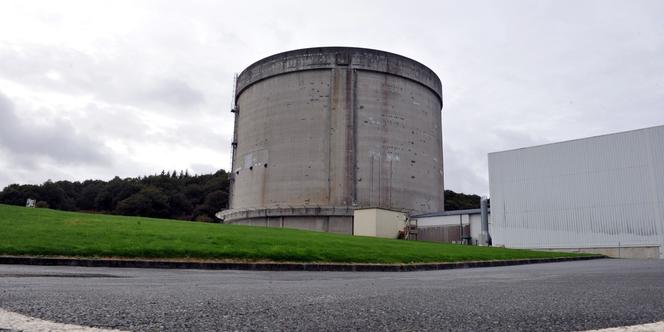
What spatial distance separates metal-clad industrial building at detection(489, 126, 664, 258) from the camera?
98.6ft

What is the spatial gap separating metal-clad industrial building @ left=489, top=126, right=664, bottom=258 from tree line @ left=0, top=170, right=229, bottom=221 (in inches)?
1662

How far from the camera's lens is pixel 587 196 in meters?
31.9

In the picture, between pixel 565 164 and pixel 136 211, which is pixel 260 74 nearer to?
pixel 565 164

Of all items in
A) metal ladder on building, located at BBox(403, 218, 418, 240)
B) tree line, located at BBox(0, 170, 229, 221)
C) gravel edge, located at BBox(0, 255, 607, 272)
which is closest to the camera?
gravel edge, located at BBox(0, 255, 607, 272)

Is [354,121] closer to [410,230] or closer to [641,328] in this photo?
[410,230]

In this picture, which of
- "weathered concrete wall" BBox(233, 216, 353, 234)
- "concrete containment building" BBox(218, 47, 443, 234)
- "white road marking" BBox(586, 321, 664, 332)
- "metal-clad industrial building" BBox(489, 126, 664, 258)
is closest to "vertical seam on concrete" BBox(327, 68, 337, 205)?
"concrete containment building" BBox(218, 47, 443, 234)

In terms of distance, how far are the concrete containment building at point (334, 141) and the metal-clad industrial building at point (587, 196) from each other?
7.41 meters

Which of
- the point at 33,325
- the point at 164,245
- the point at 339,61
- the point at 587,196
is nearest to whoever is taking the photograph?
the point at 33,325

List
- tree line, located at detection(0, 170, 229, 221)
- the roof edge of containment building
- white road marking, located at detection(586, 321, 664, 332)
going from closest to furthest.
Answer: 1. white road marking, located at detection(586, 321, 664, 332)
2. the roof edge of containment building
3. tree line, located at detection(0, 170, 229, 221)

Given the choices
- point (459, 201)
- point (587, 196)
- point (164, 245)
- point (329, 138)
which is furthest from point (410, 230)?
point (459, 201)

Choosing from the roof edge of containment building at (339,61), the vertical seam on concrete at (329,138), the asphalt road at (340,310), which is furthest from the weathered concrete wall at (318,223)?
the asphalt road at (340,310)

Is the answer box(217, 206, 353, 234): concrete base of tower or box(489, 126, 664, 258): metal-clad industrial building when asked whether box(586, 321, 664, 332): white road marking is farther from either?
box(217, 206, 353, 234): concrete base of tower

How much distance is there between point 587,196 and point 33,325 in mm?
33778

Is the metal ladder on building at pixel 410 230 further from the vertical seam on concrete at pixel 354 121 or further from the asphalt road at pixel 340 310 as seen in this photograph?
the asphalt road at pixel 340 310
